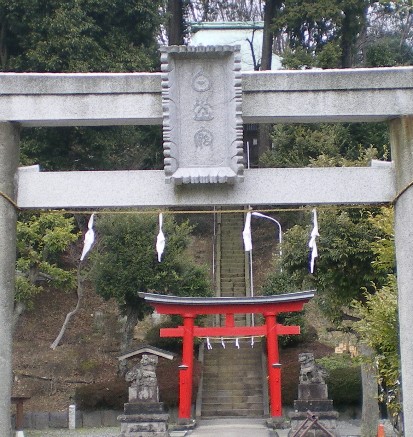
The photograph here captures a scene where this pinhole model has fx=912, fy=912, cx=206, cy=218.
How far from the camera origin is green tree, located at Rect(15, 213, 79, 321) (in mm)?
25812

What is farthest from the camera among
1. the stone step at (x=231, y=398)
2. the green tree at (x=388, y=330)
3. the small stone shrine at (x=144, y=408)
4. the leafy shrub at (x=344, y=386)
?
the stone step at (x=231, y=398)

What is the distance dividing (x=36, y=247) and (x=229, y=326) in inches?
246

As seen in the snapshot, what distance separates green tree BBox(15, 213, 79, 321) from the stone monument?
436 centimetres

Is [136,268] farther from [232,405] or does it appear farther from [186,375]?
[232,405]

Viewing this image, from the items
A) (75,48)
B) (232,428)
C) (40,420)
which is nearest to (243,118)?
(232,428)

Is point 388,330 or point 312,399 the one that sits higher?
point 388,330

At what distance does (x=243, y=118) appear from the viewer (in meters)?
9.91

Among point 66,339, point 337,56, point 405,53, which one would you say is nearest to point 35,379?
point 66,339

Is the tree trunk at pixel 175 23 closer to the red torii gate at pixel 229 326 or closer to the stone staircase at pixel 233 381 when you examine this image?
the stone staircase at pixel 233 381

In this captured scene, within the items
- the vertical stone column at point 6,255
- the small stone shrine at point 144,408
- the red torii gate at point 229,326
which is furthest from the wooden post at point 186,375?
the vertical stone column at point 6,255

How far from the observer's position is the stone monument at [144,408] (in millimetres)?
23188

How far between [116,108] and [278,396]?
1687 centimetres

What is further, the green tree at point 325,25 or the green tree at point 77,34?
the green tree at point 325,25

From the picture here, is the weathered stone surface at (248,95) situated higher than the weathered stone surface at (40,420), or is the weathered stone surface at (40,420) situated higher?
the weathered stone surface at (248,95)
